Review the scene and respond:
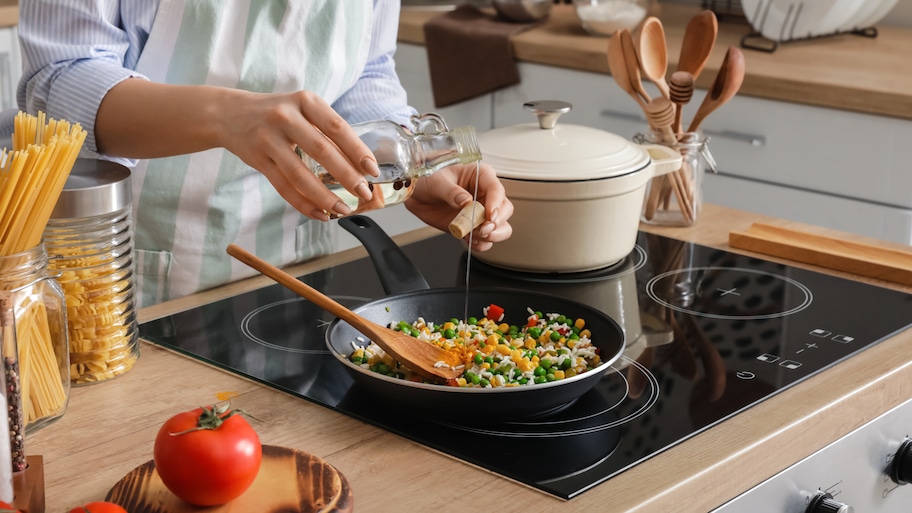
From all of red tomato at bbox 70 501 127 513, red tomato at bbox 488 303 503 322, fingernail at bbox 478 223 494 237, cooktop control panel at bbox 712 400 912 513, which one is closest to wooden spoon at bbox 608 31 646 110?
fingernail at bbox 478 223 494 237

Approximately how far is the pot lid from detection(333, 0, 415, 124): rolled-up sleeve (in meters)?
0.20

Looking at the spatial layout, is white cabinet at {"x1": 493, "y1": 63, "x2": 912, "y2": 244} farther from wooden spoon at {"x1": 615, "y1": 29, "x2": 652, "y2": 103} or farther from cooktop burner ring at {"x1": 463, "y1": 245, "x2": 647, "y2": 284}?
cooktop burner ring at {"x1": 463, "y1": 245, "x2": 647, "y2": 284}

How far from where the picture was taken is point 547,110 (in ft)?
4.37

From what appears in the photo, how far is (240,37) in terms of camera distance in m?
1.36

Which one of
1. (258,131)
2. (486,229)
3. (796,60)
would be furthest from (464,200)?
(796,60)

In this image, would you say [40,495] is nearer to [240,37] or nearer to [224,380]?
[224,380]

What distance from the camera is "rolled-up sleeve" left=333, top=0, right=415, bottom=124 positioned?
1.52 meters

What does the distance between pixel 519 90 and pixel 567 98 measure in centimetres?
16

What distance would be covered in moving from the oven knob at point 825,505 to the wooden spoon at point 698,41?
2.47 feet

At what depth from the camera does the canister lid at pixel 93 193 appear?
2.99 ft

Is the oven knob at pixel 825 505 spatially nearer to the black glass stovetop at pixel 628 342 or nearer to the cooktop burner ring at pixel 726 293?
the black glass stovetop at pixel 628 342

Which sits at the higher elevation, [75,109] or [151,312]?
[75,109]

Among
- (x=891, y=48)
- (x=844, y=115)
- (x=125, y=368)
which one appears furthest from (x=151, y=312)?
(x=891, y=48)

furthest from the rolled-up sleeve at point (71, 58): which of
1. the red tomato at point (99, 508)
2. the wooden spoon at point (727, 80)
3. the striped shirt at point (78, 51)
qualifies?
the wooden spoon at point (727, 80)
